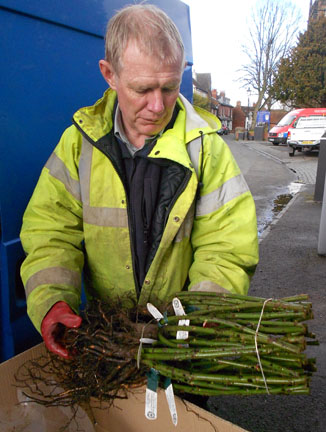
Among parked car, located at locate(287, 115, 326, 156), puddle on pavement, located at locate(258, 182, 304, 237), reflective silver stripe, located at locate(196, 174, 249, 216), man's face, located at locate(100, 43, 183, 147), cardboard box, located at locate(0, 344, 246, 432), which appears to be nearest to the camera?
cardboard box, located at locate(0, 344, 246, 432)

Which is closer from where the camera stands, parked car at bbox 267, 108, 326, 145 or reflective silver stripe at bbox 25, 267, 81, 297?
reflective silver stripe at bbox 25, 267, 81, 297

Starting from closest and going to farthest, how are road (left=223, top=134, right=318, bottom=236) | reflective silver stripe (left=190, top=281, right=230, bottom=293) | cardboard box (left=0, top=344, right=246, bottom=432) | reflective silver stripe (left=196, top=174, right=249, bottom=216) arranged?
cardboard box (left=0, top=344, right=246, bottom=432) → reflective silver stripe (left=190, top=281, right=230, bottom=293) → reflective silver stripe (left=196, top=174, right=249, bottom=216) → road (left=223, top=134, right=318, bottom=236)

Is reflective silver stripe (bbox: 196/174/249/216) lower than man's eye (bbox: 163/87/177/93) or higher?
lower

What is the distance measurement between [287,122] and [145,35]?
75.4ft

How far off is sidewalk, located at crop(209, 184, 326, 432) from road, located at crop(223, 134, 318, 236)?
1.40ft

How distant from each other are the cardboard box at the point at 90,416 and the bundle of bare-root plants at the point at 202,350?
0.28ft

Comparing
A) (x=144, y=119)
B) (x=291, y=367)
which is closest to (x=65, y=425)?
(x=291, y=367)

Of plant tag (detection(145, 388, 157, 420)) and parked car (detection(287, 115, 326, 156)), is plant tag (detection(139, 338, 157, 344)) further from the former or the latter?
parked car (detection(287, 115, 326, 156))

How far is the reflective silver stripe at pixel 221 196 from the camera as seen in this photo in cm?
170

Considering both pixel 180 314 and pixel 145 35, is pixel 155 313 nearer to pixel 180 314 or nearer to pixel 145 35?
pixel 180 314

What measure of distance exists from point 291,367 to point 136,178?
947 mm

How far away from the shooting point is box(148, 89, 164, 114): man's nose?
5.12 feet

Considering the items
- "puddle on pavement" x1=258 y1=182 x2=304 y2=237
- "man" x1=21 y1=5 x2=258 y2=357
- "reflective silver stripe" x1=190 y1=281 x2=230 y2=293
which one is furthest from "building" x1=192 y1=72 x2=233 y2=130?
"reflective silver stripe" x1=190 y1=281 x2=230 y2=293

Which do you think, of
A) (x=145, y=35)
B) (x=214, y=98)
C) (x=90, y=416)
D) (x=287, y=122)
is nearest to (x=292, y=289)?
(x=90, y=416)
